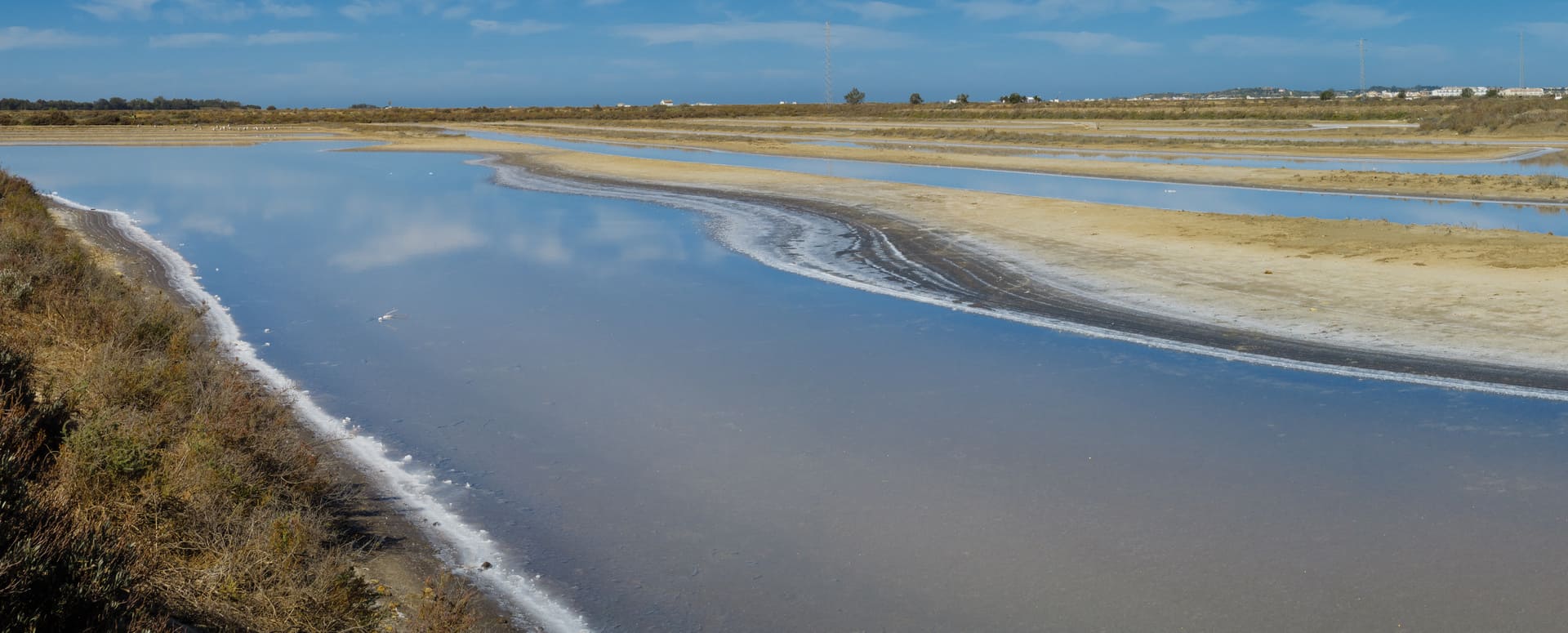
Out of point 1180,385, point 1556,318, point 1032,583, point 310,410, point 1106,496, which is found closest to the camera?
point 1032,583

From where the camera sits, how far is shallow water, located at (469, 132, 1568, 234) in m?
19.5

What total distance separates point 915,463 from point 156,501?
165 inches

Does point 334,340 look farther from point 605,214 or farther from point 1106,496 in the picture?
point 605,214

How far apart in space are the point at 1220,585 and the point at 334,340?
835 centimetres

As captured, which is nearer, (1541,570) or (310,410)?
(1541,570)

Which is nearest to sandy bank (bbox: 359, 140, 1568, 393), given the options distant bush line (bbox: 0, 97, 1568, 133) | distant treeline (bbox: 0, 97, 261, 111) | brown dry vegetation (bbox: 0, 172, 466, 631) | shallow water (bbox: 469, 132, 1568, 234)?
shallow water (bbox: 469, 132, 1568, 234)

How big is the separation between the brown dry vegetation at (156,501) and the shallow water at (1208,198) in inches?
674

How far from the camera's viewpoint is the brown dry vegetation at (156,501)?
431 cm

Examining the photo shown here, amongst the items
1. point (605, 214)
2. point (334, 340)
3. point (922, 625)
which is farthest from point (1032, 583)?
point (605, 214)

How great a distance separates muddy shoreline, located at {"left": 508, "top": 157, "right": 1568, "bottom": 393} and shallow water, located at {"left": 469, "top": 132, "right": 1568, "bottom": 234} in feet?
20.5

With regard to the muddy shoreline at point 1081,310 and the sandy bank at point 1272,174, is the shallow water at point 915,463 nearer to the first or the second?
the muddy shoreline at point 1081,310

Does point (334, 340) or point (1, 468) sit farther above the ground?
point (1, 468)

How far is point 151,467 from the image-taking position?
19.2ft

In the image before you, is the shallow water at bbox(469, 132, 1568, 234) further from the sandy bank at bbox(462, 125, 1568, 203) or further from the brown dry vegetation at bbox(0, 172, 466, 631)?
the brown dry vegetation at bbox(0, 172, 466, 631)
